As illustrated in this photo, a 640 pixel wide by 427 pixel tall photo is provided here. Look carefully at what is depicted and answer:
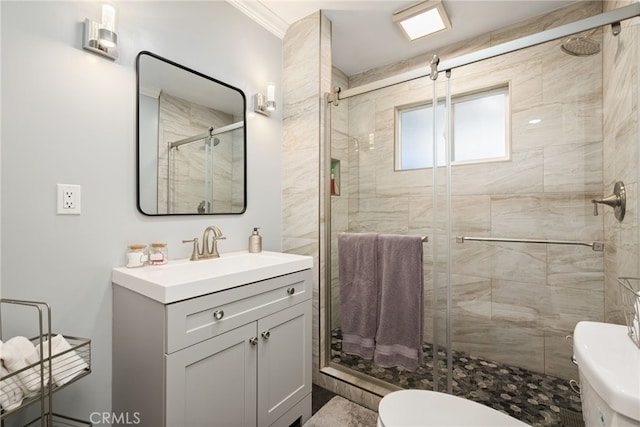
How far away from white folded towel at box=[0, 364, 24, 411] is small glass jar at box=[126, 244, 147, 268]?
1.67ft

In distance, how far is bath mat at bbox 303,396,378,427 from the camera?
1.55 m

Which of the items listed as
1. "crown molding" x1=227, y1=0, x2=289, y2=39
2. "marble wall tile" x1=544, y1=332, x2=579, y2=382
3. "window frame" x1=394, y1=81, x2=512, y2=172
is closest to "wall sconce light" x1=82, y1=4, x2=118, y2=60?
"crown molding" x1=227, y1=0, x2=289, y2=39

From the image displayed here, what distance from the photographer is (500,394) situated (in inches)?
61.1

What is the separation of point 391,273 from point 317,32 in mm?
1647

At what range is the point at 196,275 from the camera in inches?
49.6

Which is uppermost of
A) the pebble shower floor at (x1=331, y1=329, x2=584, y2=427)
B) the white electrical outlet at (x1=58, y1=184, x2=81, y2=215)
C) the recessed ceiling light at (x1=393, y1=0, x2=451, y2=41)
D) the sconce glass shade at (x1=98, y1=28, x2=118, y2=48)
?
the recessed ceiling light at (x1=393, y1=0, x2=451, y2=41)

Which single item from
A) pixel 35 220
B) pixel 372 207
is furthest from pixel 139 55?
pixel 372 207

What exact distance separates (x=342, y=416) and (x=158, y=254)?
1.32m

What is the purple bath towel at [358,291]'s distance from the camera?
5.63 ft

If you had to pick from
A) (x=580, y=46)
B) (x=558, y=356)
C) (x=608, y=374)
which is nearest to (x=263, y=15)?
(x=580, y=46)

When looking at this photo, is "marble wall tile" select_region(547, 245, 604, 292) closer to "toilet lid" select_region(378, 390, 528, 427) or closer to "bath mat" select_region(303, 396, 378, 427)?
"toilet lid" select_region(378, 390, 528, 427)

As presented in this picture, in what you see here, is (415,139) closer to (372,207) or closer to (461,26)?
(372,207)

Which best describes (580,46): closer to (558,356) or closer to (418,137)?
(418,137)

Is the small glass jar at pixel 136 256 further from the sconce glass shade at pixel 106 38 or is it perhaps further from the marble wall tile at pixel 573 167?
the marble wall tile at pixel 573 167
